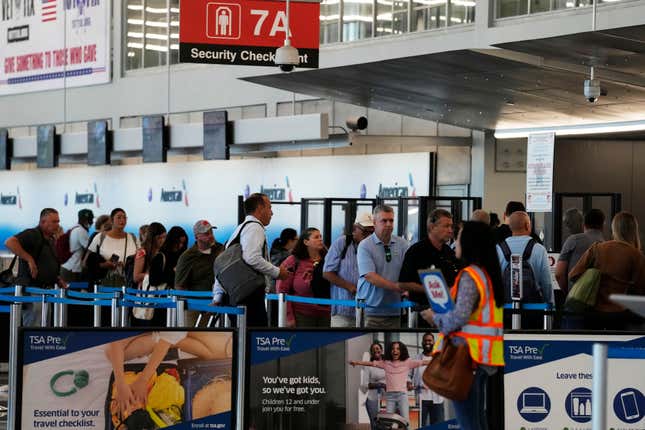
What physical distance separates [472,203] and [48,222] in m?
9.78

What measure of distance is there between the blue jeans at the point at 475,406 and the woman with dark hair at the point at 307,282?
5425mm

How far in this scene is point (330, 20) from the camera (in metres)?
26.0

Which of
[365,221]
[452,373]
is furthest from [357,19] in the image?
[452,373]

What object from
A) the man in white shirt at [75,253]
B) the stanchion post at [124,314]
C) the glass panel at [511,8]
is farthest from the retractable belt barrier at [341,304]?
the glass panel at [511,8]

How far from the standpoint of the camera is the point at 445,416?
7.78 meters

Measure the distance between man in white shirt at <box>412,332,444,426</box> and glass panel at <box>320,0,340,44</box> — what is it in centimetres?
1844

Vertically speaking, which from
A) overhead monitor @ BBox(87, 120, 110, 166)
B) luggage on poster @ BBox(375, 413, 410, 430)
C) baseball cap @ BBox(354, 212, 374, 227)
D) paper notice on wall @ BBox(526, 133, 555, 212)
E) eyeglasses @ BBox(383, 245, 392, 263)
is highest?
overhead monitor @ BBox(87, 120, 110, 166)

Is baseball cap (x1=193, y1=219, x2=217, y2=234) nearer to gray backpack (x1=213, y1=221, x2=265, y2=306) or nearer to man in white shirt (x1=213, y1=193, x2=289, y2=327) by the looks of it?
man in white shirt (x1=213, y1=193, x2=289, y2=327)

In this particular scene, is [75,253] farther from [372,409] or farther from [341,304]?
[372,409]

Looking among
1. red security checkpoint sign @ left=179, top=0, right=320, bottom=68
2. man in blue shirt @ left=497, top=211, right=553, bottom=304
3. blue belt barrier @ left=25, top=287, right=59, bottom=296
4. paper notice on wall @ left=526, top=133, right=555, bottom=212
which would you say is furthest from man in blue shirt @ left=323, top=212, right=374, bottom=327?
paper notice on wall @ left=526, top=133, right=555, bottom=212

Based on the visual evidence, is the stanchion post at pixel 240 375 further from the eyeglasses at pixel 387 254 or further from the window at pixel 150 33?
the window at pixel 150 33

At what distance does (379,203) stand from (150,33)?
45.8 feet

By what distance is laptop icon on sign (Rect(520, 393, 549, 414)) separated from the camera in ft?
25.1

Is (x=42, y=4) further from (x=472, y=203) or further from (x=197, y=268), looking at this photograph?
(x=197, y=268)
